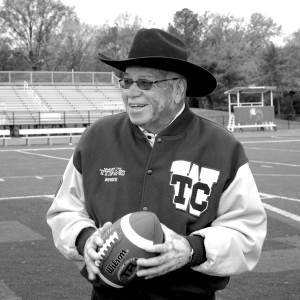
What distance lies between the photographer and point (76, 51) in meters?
82.1

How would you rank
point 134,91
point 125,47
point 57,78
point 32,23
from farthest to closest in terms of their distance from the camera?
point 125,47 < point 32,23 < point 57,78 < point 134,91

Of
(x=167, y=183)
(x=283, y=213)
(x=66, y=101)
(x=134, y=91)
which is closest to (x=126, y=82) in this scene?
(x=134, y=91)

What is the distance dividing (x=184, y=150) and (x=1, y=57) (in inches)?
3002

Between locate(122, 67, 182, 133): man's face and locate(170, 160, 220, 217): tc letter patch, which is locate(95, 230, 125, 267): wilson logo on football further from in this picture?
locate(122, 67, 182, 133): man's face

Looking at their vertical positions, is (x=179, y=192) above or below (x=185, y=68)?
below

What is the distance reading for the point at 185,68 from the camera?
12.3ft

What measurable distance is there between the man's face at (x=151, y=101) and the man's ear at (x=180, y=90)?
0.02 metres

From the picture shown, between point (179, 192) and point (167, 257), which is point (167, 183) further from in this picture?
point (167, 257)

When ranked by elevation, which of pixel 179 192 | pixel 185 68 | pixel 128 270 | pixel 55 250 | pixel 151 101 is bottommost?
pixel 55 250

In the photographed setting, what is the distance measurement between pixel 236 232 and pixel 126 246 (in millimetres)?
599

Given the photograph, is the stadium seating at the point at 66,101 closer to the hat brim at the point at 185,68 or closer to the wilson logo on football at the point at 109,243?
the hat brim at the point at 185,68

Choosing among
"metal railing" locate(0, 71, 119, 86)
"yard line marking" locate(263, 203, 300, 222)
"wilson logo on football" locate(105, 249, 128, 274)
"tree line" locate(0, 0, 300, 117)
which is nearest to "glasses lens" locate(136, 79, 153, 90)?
"wilson logo on football" locate(105, 249, 128, 274)

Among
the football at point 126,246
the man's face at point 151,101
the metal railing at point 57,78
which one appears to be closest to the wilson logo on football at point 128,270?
the football at point 126,246

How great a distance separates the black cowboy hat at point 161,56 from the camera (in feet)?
12.0
